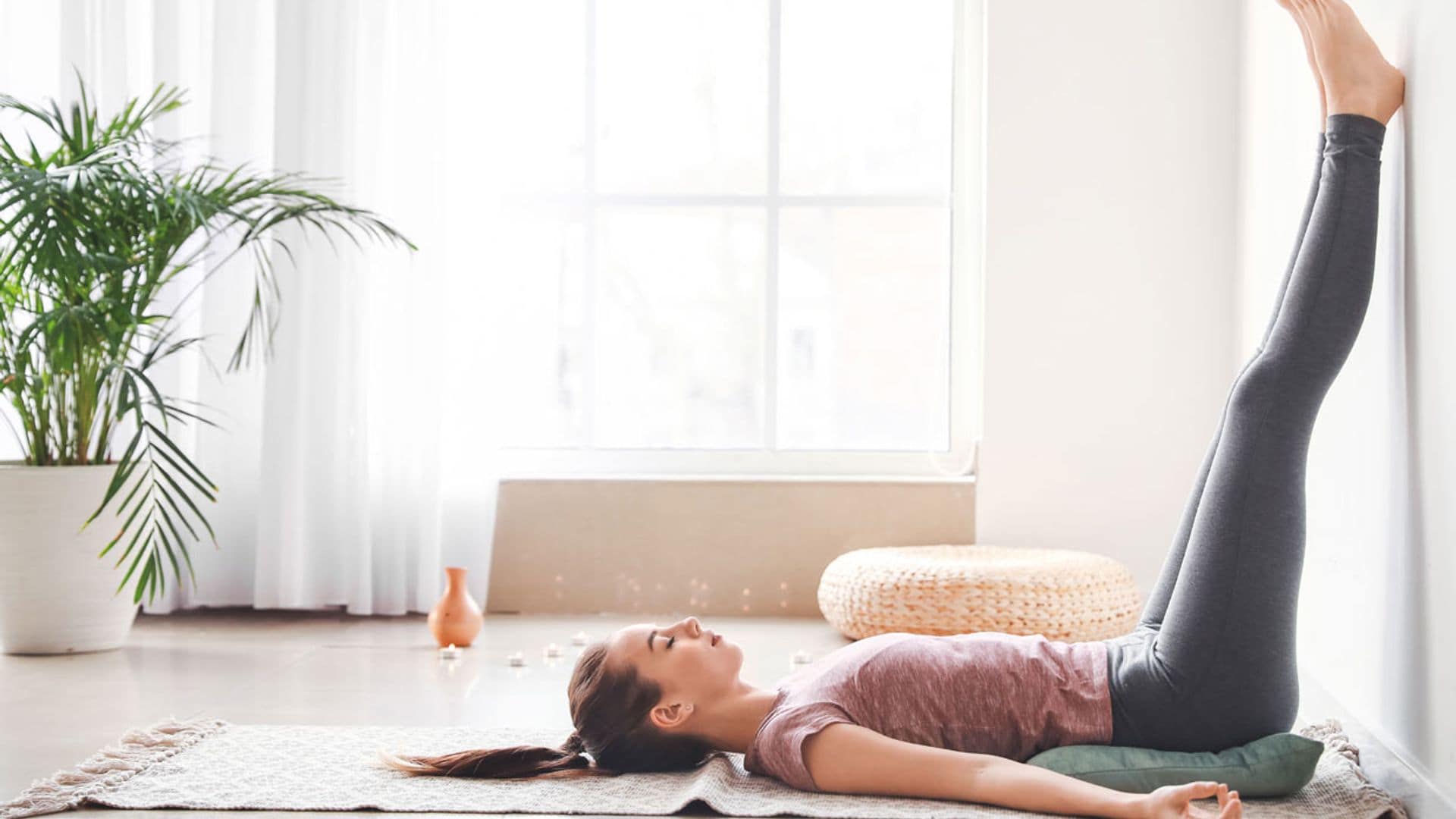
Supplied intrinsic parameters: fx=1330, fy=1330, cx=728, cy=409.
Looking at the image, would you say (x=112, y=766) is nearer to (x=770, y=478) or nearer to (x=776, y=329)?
(x=770, y=478)

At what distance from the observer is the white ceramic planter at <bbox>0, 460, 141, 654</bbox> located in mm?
2900

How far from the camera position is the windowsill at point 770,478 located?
3.52m

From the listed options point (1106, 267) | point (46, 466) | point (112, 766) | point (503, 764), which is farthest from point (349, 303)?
point (1106, 267)

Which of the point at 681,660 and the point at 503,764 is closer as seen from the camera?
the point at 681,660

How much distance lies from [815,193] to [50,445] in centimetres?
203

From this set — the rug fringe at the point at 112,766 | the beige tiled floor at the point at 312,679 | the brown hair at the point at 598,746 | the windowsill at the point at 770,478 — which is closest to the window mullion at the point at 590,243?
the windowsill at the point at 770,478

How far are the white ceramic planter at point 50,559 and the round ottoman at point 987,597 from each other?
162 centimetres

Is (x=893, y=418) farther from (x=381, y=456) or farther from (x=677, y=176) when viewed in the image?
(x=381, y=456)

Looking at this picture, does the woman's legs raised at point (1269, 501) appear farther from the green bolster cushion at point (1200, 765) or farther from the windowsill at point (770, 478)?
the windowsill at point (770, 478)

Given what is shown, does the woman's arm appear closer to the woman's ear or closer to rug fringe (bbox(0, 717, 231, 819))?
the woman's ear

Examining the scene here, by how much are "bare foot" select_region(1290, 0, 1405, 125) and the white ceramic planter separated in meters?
2.56

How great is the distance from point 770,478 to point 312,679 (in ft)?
4.43

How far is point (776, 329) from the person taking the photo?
12.2ft

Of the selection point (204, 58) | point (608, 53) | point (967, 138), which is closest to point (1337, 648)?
point (967, 138)
